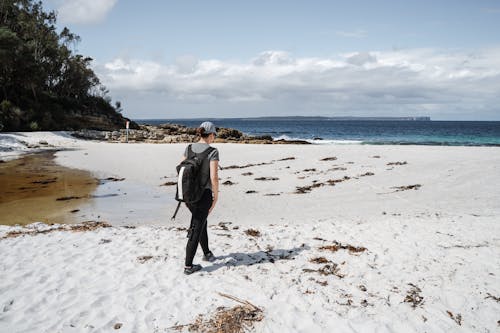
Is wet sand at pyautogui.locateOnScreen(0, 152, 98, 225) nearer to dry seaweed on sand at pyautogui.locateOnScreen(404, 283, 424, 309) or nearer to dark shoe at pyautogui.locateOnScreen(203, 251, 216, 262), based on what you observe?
dark shoe at pyautogui.locateOnScreen(203, 251, 216, 262)

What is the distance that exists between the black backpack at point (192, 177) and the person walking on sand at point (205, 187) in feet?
0.06

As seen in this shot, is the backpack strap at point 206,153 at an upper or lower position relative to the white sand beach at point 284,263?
upper

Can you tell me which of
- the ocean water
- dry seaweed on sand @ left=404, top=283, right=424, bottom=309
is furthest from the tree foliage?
dry seaweed on sand @ left=404, top=283, right=424, bottom=309

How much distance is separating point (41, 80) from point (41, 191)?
32.3 metres

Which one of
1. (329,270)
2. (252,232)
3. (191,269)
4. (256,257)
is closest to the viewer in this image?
(191,269)

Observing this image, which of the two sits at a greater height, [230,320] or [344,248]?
[344,248]

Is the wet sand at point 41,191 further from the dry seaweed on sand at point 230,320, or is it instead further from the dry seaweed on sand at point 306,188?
the dry seaweed on sand at point 306,188

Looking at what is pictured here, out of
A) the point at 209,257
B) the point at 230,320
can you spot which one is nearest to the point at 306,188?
the point at 209,257

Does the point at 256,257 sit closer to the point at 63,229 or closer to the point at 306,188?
the point at 63,229

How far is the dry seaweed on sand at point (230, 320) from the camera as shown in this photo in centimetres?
376

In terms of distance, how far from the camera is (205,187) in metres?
4.71

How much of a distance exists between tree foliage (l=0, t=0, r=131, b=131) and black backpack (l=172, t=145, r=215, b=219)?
31.9 m

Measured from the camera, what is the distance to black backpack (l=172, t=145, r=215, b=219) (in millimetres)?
4508

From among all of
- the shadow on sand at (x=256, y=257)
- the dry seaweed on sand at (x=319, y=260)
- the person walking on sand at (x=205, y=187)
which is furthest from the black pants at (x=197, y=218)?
the dry seaweed on sand at (x=319, y=260)
